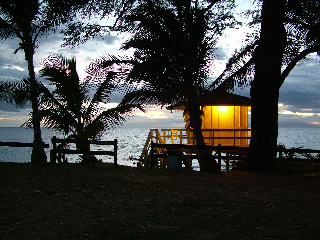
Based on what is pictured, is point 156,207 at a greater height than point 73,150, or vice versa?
point 73,150

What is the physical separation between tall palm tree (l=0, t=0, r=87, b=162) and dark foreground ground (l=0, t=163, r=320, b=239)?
17.0 feet

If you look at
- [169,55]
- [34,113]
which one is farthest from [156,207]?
[34,113]

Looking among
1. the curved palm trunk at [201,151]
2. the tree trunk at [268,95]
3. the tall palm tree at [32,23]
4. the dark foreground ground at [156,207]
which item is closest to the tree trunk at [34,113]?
the tall palm tree at [32,23]

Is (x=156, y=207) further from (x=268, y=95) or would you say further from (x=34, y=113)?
(x=34, y=113)

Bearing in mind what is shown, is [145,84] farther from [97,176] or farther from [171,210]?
[171,210]

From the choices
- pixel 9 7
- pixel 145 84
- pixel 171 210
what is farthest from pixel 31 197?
pixel 9 7

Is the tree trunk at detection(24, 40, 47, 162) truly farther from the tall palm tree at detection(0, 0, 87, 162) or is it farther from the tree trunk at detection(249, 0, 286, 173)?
the tree trunk at detection(249, 0, 286, 173)

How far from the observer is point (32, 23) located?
1548cm

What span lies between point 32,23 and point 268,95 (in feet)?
36.1

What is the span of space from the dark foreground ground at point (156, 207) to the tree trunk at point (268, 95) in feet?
5.97

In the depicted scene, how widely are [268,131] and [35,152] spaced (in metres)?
10.4

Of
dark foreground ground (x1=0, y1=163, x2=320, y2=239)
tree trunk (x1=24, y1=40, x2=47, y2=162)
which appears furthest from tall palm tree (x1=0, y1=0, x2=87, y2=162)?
dark foreground ground (x1=0, y1=163, x2=320, y2=239)

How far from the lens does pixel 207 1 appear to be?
16.0 m

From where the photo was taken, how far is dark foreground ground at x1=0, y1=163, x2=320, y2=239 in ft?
16.6
